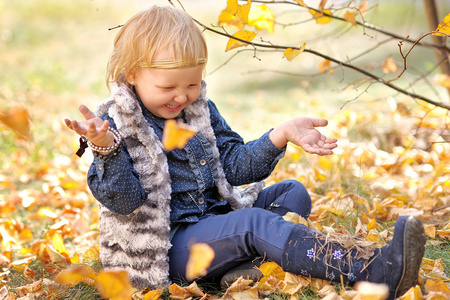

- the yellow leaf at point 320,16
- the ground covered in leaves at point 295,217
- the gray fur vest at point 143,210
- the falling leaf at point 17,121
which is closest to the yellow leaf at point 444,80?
the ground covered in leaves at point 295,217

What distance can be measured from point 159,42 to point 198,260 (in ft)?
2.49

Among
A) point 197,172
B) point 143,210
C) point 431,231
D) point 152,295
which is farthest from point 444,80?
point 152,295

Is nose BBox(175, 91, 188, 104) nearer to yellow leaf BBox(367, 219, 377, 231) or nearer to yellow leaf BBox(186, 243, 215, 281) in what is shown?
yellow leaf BBox(186, 243, 215, 281)

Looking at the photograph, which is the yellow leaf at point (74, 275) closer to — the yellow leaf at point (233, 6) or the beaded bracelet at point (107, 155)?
the beaded bracelet at point (107, 155)

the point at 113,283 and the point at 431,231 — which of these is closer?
the point at 113,283

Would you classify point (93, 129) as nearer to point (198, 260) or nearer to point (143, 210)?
point (143, 210)

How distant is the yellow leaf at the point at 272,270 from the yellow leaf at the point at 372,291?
30cm

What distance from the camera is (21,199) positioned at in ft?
9.59

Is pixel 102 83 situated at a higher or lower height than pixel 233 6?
lower

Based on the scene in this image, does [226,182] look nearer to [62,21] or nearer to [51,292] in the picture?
[51,292]

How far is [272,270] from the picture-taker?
168 cm

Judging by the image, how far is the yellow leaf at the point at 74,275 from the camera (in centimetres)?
159

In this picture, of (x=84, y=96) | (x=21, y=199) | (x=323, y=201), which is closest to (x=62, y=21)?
(x=84, y=96)

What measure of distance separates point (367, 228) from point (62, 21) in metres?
8.12
